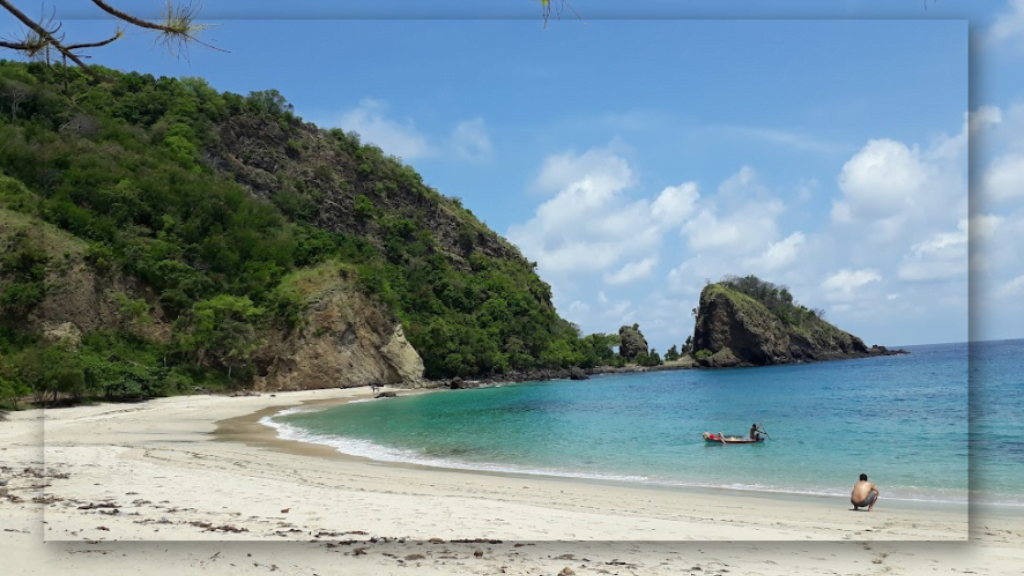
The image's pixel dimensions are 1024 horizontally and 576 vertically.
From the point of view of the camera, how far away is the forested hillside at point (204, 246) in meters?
37.9

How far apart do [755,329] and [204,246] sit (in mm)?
77265

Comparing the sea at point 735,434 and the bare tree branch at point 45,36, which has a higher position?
the bare tree branch at point 45,36

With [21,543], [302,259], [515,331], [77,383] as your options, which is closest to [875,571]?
[21,543]

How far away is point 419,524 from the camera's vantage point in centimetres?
766

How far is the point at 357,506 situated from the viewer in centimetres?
875

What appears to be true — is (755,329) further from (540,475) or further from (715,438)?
(540,475)

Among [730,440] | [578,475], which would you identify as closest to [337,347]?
[730,440]

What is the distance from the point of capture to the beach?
5430mm

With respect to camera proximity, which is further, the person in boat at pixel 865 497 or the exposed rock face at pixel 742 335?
the exposed rock face at pixel 742 335

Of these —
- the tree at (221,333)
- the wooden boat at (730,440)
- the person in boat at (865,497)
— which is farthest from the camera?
the tree at (221,333)

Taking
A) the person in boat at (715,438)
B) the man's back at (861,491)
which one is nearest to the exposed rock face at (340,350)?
the person in boat at (715,438)

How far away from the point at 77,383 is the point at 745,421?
2880 centimetres

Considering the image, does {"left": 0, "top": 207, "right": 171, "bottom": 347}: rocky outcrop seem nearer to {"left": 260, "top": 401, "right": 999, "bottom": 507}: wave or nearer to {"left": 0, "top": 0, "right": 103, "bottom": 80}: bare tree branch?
{"left": 260, "top": 401, "right": 999, "bottom": 507}: wave

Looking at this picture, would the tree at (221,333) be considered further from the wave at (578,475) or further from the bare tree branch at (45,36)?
the bare tree branch at (45,36)
